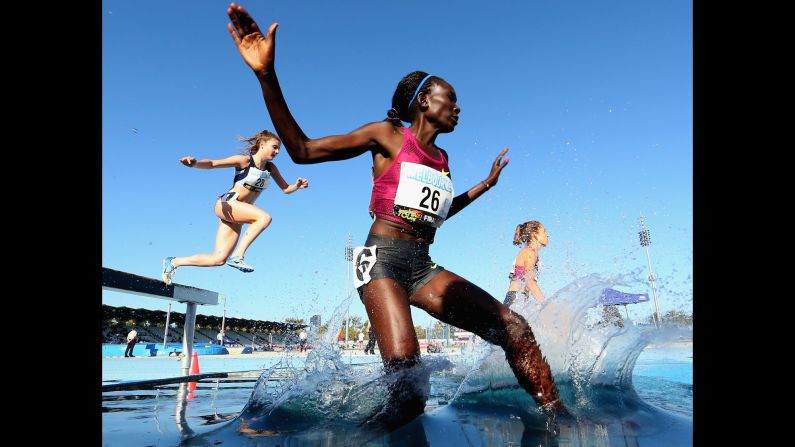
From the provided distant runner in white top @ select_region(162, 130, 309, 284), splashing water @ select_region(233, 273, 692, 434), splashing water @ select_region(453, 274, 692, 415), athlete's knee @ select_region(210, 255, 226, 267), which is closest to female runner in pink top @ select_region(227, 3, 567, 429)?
splashing water @ select_region(233, 273, 692, 434)

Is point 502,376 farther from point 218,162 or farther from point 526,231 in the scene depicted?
point 218,162

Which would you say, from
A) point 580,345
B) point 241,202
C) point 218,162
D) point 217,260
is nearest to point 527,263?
point 580,345

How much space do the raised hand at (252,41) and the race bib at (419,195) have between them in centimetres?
84

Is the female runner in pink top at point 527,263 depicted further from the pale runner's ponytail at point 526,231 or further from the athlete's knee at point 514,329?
the athlete's knee at point 514,329

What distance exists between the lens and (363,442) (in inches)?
70.3

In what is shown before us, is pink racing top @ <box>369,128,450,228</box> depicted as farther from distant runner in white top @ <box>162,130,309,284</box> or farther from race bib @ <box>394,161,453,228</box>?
distant runner in white top @ <box>162,130,309,284</box>

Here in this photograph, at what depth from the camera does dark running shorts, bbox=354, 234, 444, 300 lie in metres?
2.34

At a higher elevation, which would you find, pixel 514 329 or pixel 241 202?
pixel 241 202

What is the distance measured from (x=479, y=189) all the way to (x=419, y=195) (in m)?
0.95

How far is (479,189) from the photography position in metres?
3.28

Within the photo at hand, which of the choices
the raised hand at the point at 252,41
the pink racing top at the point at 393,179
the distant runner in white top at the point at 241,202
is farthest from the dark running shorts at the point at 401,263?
the distant runner in white top at the point at 241,202
